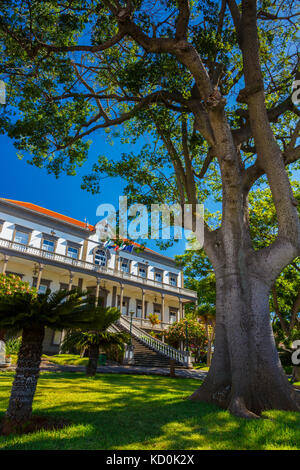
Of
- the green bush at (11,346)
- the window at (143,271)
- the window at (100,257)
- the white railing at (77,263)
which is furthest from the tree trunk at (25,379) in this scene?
the window at (143,271)

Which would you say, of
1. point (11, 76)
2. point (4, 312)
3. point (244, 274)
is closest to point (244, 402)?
point (244, 274)

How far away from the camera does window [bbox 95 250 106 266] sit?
29.5 meters

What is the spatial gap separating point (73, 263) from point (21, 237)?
4.87 m

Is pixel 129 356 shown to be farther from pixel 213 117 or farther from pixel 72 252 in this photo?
pixel 213 117

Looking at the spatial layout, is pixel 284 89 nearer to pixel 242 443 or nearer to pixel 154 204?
pixel 154 204

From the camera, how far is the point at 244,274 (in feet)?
22.1

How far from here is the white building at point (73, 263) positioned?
2352cm

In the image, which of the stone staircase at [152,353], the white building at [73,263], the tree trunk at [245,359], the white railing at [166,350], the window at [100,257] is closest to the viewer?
the tree trunk at [245,359]

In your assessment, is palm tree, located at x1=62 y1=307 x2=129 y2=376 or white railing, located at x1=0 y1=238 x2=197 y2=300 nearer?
palm tree, located at x1=62 y1=307 x2=129 y2=376

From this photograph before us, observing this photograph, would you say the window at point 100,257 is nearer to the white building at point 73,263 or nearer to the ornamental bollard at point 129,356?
the white building at point 73,263

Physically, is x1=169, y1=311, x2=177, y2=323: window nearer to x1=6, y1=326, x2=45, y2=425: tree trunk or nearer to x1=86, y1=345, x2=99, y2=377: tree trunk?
x1=86, y1=345, x2=99, y2=377: tree trunk

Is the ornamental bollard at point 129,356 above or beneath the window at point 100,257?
beneath

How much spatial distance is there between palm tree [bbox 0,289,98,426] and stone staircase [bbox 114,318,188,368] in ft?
52.6

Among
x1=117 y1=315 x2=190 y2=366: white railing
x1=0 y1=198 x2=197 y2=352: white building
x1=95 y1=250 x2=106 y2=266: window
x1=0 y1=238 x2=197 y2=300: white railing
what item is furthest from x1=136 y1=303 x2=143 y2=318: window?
x1=117 y1=315 x2=190 y2=366: white railing
